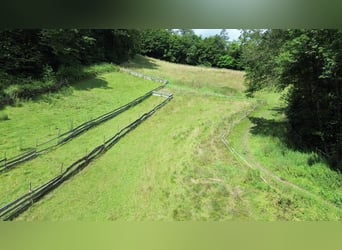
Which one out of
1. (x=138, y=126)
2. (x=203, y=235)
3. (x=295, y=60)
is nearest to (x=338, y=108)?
(x=295, y=60)

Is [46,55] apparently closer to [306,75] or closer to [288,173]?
[306,75]

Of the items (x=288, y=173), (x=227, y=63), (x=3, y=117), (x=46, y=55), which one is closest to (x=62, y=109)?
(x=3, y=117)

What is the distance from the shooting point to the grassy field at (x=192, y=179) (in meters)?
4.48

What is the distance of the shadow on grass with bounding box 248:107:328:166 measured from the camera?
6.32m

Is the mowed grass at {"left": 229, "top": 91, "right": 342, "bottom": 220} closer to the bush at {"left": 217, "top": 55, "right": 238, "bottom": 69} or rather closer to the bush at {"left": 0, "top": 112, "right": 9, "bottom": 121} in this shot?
the bush at {"left": 0, "top": 112, "right": 9, "bottom": 121}

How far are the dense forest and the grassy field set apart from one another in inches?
31.2

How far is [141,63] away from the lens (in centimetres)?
1323

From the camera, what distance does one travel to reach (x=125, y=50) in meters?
12.0

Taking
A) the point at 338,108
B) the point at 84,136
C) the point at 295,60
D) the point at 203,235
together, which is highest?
the point at 295,60

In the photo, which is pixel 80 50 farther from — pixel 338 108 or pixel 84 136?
pixel 338 108

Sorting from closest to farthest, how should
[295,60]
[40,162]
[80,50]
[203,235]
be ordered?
[203,235], [40,162], [295,60], [80,50]

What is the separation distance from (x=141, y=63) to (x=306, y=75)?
7579 millimetres

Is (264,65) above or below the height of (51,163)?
above
